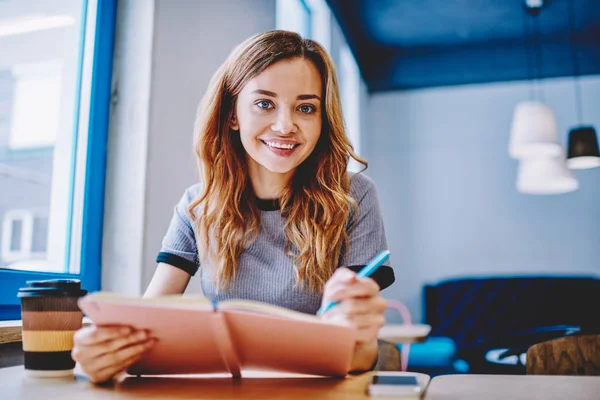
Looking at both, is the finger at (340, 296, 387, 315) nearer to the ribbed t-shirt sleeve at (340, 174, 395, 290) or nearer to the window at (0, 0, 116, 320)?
the ribbed t-shirt sleeve at (340, 174, 395, 290)

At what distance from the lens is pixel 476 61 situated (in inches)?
206

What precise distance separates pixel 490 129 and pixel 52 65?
429cm

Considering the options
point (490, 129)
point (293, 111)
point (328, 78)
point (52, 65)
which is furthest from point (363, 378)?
point (490, 129)

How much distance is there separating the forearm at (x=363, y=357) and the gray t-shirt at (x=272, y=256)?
0.25m

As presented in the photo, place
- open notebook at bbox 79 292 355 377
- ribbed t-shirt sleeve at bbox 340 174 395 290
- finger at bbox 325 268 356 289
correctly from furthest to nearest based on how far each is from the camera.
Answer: ribbed t-shirt sleeve at bbox 340 174 395 290 < finger at bbox 325 268 356 289 < open notebook at bbox 79 292 355 377

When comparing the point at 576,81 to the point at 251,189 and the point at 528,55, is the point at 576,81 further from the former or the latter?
the point at 251,189

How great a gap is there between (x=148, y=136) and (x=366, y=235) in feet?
2.52

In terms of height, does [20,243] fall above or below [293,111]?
below

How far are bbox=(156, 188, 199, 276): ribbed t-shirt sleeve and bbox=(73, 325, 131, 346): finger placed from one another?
1.64 feet

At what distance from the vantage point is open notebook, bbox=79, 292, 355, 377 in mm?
726

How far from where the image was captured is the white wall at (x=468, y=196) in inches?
195

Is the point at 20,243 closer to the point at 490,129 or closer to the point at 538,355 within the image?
the point at 538,355

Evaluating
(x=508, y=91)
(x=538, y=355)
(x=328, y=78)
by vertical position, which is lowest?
(x=538, y=355)

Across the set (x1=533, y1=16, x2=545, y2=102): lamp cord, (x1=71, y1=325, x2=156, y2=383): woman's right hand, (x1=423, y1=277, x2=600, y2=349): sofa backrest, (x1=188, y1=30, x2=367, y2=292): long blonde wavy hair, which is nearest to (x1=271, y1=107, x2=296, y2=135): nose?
(x1=188, y1=30, x2=367, y2=292): long blonde wavy hair
